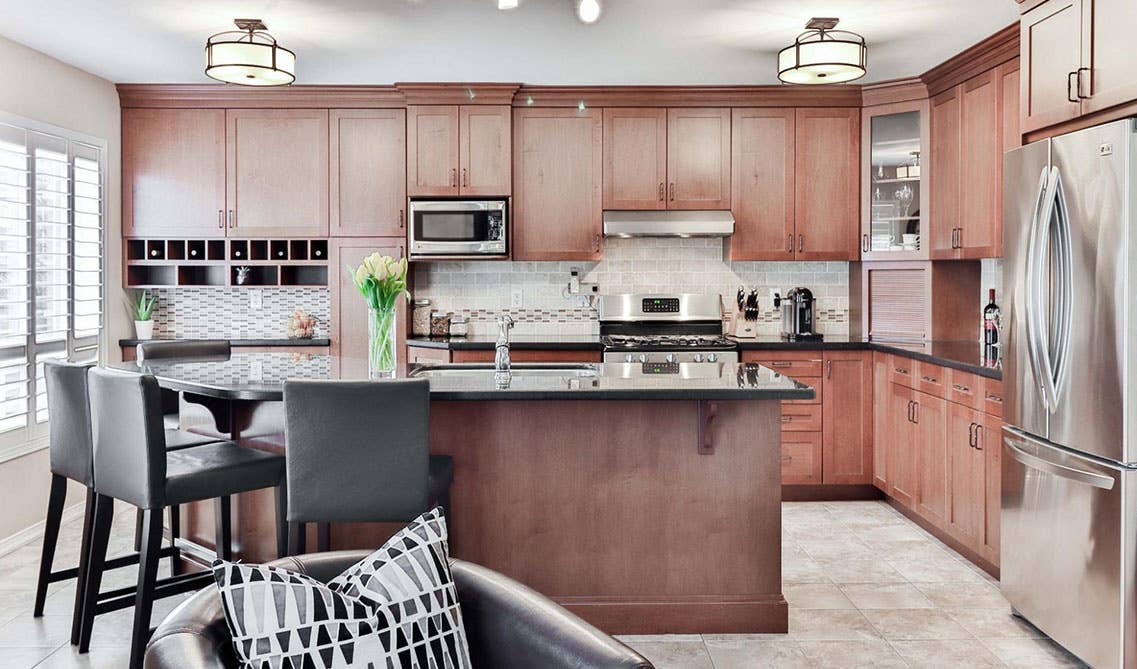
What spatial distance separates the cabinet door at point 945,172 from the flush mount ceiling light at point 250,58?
11.6ft

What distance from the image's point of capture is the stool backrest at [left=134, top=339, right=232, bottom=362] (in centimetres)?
408

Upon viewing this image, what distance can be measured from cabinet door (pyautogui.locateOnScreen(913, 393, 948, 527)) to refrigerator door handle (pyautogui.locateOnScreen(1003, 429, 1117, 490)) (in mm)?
987

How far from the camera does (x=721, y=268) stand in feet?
19.1

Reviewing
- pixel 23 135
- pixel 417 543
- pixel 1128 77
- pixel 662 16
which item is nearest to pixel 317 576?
pixel 417 543

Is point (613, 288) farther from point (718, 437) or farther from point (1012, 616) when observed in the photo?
point (1012, 616)

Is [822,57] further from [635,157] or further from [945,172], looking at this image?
[635,157]

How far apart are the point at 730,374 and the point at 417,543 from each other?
193cm

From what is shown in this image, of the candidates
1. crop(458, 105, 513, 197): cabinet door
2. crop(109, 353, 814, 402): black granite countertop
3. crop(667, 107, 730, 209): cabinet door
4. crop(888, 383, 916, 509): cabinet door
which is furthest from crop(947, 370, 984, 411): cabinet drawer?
crop(458, 105, 513, 197): cabinet door

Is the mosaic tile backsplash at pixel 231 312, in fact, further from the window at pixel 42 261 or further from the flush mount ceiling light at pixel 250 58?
the flush mount ceiling light at pixel 250 58

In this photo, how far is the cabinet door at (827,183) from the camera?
5.45 metres

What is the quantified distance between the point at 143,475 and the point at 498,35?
2.76 m

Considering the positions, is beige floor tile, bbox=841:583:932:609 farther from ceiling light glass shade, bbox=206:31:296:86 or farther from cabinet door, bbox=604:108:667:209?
ceiling light glass shade, bbox=206:31:296:86

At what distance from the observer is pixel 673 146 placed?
5.49m

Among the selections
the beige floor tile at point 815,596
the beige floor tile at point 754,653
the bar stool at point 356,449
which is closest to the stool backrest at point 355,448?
the bar stool at point 356,449
